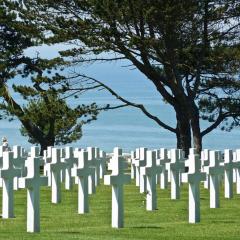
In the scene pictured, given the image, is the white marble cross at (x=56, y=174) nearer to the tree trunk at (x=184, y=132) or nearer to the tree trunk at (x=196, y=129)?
the tree trunk at (x=184, y=132)

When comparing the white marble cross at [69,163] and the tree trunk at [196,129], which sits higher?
the tree trunk at [196,129]

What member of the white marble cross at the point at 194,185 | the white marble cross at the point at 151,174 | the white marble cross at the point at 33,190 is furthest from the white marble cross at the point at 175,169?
the white marble cross at the point at 33,190

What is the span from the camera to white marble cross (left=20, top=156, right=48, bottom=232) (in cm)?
1383

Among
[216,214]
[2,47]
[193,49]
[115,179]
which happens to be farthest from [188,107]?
[115,179]

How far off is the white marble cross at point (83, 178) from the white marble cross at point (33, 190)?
88.9 inches

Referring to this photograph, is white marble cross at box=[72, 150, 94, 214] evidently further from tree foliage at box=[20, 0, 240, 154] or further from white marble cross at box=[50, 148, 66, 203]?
tree foliage at box=[20, 0, 240, 154]

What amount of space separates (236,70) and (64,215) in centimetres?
2157

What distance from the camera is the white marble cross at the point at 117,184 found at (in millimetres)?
14469

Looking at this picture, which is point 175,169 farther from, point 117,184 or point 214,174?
point 117,184

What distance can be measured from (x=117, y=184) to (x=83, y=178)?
6.30 feet

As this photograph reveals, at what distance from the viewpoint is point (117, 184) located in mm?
14484

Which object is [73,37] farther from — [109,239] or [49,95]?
[109,239]

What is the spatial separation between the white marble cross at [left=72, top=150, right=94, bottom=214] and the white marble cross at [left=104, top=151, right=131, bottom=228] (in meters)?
1.64

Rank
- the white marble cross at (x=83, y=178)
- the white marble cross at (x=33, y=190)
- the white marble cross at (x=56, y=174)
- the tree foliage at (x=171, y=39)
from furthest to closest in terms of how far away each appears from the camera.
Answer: the tree foliage at (x=171, y=39), the white marble cross at (x=56, y=174), the white marble cross at (x=83, y=178), the white marble cross at (x=33, y=190)
